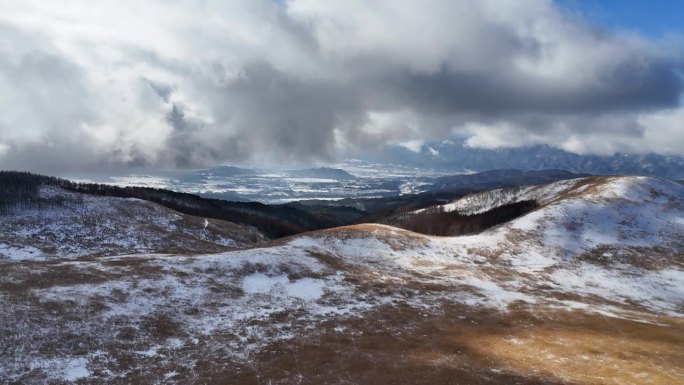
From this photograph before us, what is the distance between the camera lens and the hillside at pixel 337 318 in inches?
1059

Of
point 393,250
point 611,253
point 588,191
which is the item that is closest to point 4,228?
point 393,250

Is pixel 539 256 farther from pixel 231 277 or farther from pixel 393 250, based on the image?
pixel 231 277

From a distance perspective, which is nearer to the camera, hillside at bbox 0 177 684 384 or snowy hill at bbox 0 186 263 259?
hillside at bbox 0 177 684 384

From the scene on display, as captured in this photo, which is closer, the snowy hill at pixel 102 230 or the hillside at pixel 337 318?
the hillside at pixel 337 318

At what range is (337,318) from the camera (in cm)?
3875

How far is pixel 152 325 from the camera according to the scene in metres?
32.7

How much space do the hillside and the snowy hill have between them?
191 feet

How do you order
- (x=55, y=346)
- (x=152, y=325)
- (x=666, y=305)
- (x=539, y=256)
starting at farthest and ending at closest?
(x=539, y=256) < (x=666, y=305) < (x=152, y=325) < (x=55, y=346)

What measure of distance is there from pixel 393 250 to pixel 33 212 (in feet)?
384

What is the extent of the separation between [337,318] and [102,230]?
331ft

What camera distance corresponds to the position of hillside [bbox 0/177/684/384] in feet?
88.3

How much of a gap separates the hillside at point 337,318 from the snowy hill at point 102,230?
58.2 metres

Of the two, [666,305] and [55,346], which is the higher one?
[55,346]

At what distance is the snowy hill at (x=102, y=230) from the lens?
99938 mm
